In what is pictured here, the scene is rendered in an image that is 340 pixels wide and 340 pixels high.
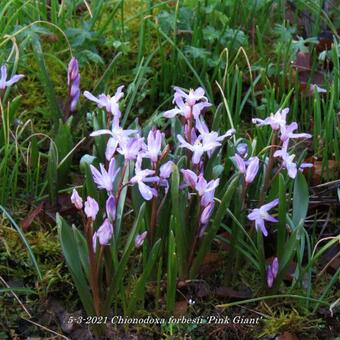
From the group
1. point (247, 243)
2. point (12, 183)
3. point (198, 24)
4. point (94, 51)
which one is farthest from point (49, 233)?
point (198, 24)

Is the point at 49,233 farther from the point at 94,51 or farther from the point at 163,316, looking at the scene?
the point at 94,51

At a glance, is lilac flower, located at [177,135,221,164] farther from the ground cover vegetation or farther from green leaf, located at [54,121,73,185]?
green leaf, located at [54,121,73,185]

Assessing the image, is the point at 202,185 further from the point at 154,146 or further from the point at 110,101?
the point at 110,101

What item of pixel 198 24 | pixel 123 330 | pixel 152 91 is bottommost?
pixel 123 330

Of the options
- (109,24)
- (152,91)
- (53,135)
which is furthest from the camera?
(109,24)

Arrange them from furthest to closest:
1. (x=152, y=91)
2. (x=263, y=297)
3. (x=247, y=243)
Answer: (x=152, y=91), (x=247, y=243), (x=263, y=297)

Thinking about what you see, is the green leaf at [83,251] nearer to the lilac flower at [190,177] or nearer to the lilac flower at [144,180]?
the lilac flower at [144,180]

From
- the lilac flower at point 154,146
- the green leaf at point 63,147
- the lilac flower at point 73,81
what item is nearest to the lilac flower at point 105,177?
the lilac flower at point 154,146

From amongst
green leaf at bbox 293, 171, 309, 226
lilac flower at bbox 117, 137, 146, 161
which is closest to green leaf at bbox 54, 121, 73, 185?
lilac flower at bbox 117, 137, 146, 161
